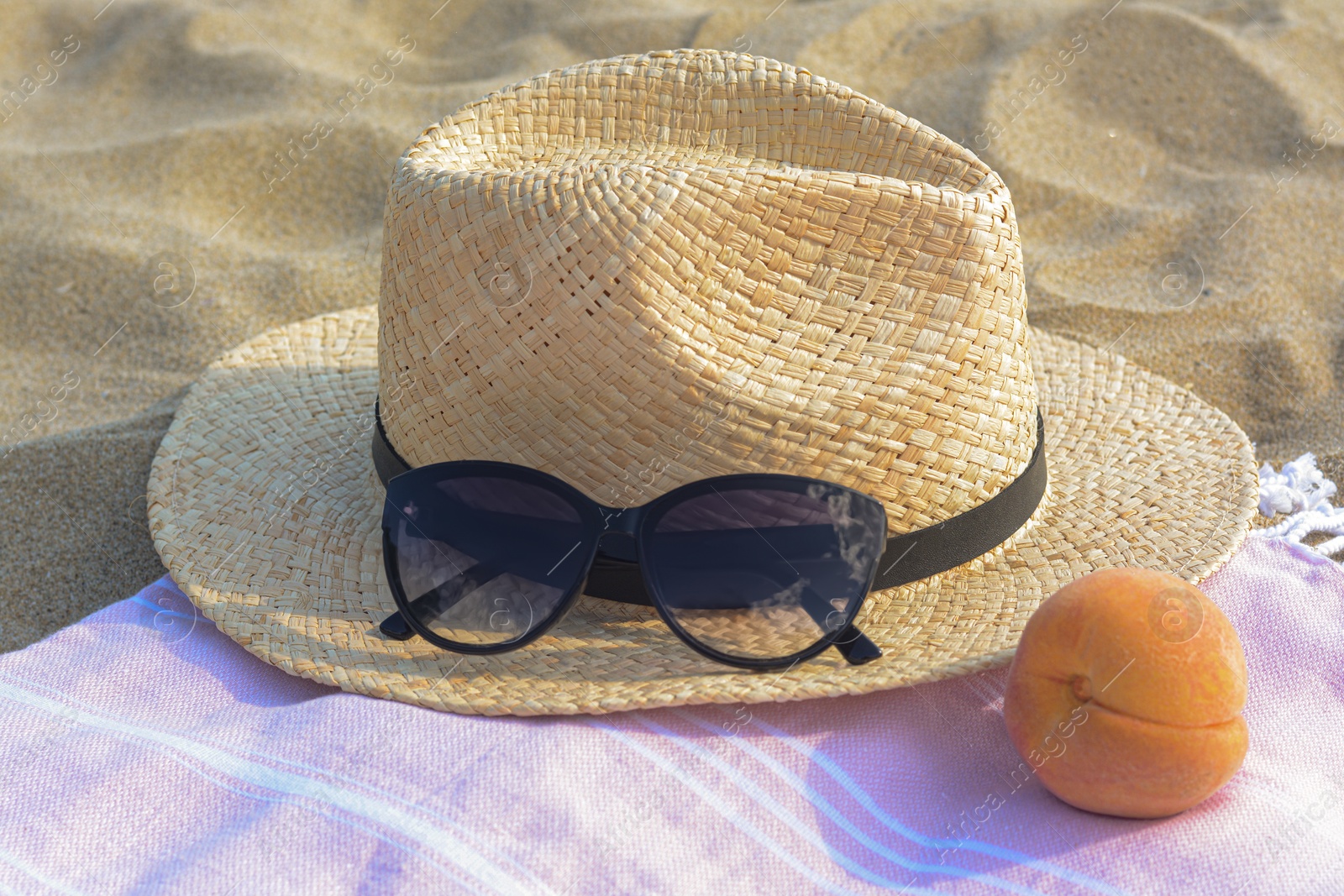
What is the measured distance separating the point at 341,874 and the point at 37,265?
2.53 meters

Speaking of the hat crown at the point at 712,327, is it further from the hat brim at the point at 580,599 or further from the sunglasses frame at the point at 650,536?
the hat brim at the point at 580,599

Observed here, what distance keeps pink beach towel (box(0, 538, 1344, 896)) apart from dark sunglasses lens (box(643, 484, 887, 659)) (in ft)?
0.37

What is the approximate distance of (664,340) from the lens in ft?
4.82

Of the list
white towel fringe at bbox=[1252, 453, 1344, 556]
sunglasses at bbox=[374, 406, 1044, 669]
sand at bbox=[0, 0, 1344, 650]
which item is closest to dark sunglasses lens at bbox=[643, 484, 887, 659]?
sunglasses at bbox=[374, 406, 1044, 669]

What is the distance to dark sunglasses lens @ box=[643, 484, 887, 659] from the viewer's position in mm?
1450

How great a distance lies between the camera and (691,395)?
57.9 inches

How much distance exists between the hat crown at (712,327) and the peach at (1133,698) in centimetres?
34

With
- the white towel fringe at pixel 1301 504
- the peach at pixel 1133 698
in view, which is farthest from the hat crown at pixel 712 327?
the white towel fringe at pixel 1301 504

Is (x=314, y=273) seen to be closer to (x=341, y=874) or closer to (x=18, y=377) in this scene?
(x=18, y=377)

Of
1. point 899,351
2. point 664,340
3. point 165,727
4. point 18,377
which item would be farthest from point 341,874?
point 18,377

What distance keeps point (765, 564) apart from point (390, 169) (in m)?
2.52

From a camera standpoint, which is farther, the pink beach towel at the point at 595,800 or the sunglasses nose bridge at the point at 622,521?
the sunglasses nose bridge at the point at 622,521

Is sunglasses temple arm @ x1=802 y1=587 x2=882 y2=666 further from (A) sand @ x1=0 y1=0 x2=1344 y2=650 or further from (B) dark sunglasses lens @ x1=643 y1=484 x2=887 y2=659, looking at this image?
(A) sand @ x1=0 y1=0 x2=1344 y2=650

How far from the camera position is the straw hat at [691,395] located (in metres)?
1.48
